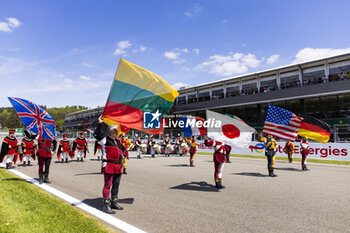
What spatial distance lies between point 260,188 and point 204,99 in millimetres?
31702

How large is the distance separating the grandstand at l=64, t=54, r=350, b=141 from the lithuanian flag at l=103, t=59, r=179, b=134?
Answer: 16.6 meters

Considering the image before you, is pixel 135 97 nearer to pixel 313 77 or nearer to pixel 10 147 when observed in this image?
pixel 10 147

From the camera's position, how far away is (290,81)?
96.1 feet

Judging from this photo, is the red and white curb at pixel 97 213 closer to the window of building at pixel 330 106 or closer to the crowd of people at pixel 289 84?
the crowd of people at pixel 289 84

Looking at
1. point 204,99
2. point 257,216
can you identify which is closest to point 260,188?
point 257,216

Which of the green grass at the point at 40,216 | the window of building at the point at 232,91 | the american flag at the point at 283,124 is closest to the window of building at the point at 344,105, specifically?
the window of building at the point at 232,91

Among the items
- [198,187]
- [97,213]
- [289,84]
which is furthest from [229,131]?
[289,84]

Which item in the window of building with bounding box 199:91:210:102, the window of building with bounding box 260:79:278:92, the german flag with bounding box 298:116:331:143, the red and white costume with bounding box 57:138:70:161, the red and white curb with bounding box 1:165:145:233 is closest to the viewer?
the red and white curb with bounding box 1:165:145:233

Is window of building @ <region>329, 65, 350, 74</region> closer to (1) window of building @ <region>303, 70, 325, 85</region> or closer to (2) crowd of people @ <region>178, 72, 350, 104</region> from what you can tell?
(2) crowd of people @ <region>178, 72, 350, 104</region>

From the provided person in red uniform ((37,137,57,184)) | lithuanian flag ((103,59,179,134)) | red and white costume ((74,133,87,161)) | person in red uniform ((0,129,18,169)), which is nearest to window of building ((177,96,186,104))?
red and white costume ((74,133,87,161))

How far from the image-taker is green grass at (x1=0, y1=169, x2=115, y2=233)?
373 centimetres

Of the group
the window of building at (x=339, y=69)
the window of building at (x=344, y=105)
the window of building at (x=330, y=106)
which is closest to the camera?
the window of building at (x=339, y=69)

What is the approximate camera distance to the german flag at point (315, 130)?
38.3 feet

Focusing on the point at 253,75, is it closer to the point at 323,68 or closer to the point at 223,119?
the point at 323,68
